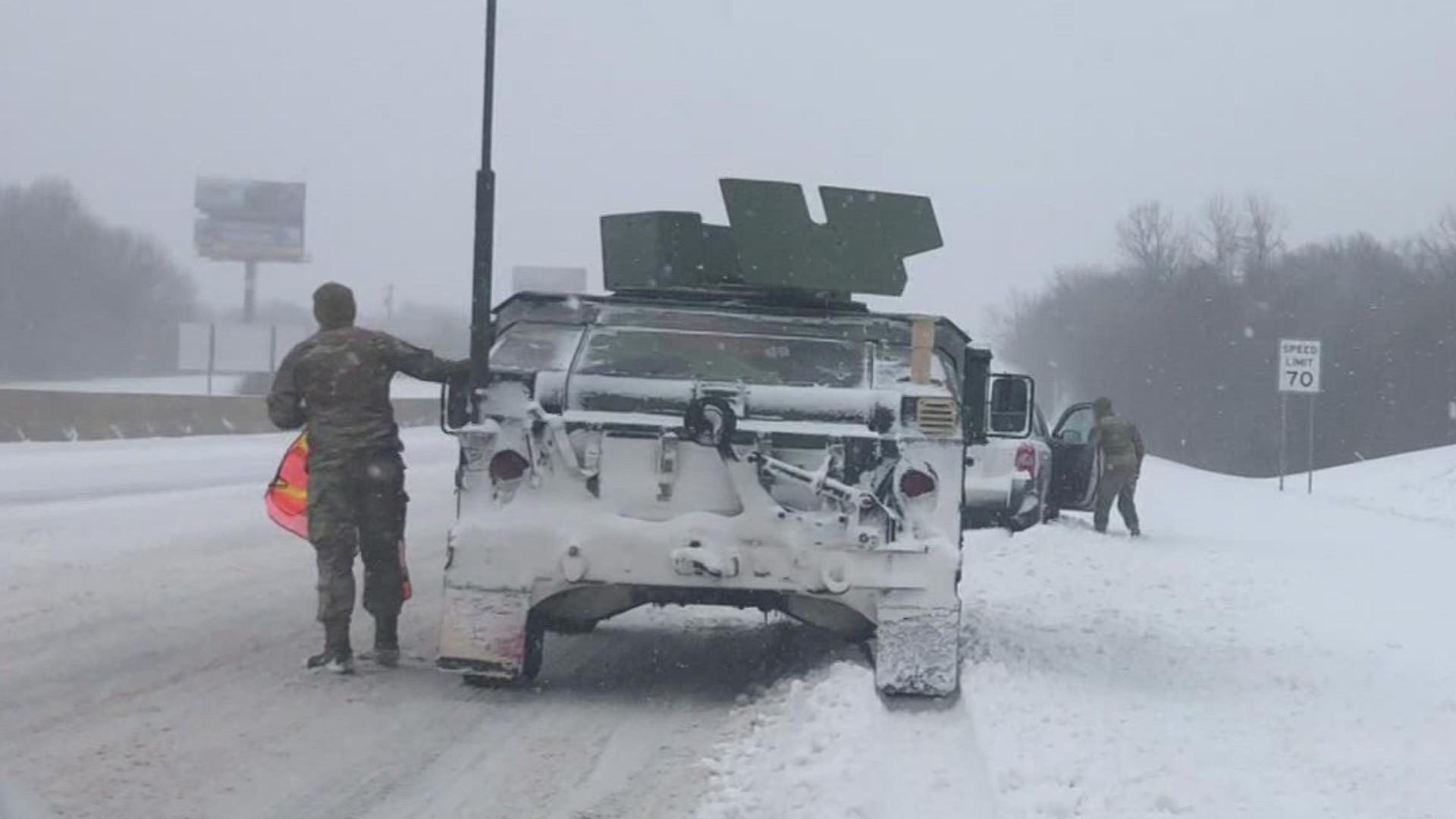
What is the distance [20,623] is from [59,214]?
3140 inches

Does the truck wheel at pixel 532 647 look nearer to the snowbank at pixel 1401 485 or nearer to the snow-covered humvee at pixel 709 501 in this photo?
the snow-covered humvee at pixel 709 501

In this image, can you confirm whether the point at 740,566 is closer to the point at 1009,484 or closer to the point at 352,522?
the point at 352,522

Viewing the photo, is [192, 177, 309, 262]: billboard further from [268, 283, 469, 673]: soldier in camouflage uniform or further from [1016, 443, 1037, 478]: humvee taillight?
[268, 283, 469, 673]: soldier in camouflage uniform

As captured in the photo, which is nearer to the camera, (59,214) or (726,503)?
(726,503)

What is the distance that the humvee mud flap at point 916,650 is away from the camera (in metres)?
8.33

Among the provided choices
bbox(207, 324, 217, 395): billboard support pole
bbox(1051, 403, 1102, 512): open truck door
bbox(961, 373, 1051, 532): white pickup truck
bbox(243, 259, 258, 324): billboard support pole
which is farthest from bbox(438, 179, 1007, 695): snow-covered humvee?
bbox(243, 259, 258, 324): billboard support pole

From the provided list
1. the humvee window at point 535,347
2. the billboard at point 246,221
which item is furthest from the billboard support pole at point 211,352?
the humvee window at point 535,347

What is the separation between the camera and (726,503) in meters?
8.46

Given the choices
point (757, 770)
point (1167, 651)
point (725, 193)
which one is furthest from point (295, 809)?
point (1167, 651)

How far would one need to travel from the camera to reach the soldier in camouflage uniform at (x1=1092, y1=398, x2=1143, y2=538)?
22203 mm

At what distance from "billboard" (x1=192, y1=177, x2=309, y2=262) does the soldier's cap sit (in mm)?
92415

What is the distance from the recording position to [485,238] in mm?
9273

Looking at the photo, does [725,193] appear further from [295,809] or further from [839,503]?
[295,809]

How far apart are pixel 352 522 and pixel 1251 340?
312 feet
